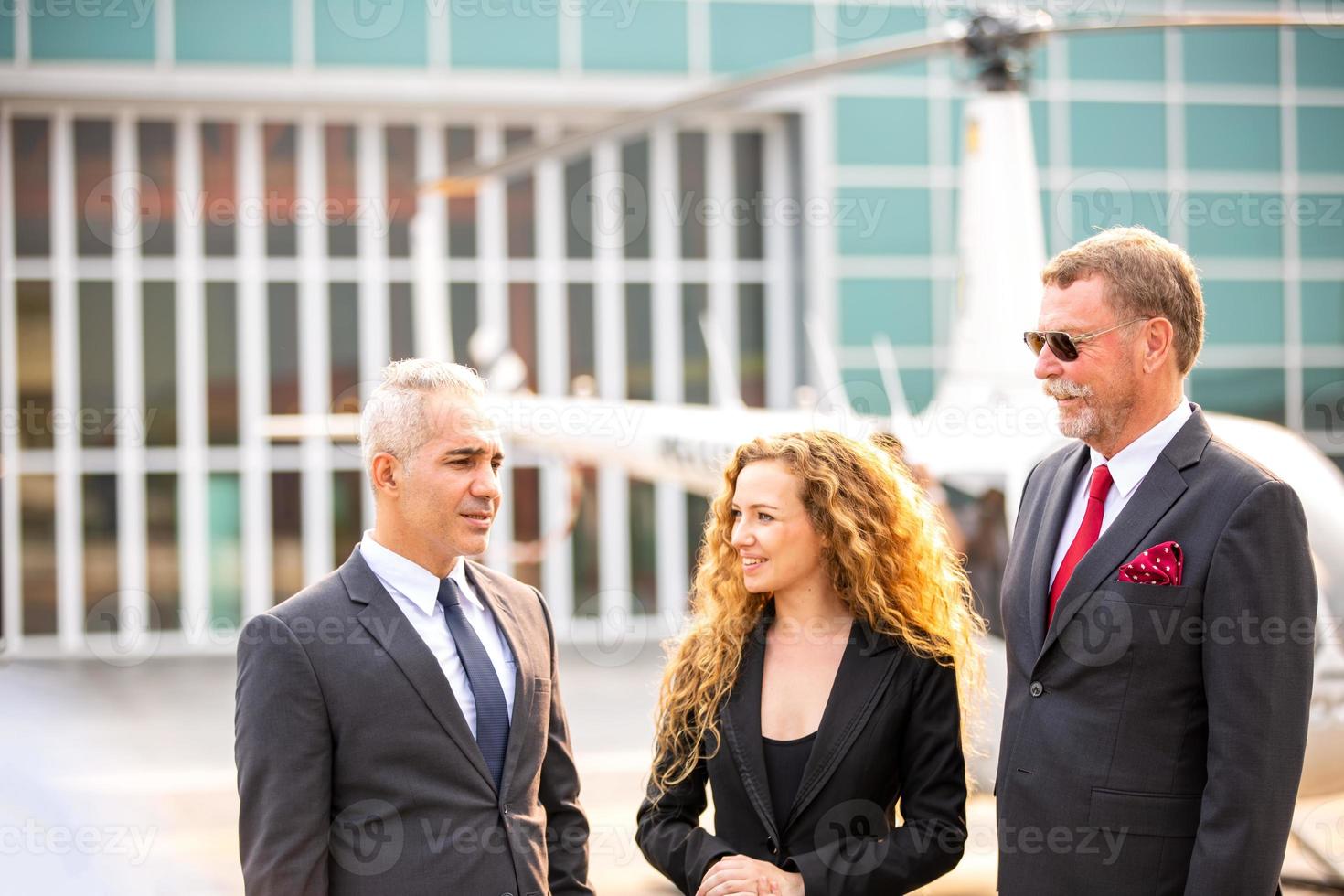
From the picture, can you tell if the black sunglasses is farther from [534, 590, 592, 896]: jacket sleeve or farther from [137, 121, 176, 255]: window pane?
[137, 121, 176, 255]: window pane

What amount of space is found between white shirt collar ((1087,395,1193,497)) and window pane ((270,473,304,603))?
11859mm

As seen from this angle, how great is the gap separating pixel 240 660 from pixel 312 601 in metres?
0.16

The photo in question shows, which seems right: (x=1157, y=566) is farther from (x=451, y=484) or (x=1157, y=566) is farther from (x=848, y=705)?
(x=451, y=484)

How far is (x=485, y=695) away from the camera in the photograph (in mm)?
2316

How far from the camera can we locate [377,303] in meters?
13.4

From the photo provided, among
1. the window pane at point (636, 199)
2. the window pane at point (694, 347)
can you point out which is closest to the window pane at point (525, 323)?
the window pane at point (636, 199)

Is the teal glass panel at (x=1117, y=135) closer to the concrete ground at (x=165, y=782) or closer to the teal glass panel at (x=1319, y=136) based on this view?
the teal glass panel at (x=1319, y=136)

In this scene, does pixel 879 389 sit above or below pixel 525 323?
below

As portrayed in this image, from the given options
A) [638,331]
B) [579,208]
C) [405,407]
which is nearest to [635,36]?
[579,208]

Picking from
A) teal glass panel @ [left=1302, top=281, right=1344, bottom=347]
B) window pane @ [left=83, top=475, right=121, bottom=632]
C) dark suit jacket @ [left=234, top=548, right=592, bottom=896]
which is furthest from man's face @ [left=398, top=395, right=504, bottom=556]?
teal glass panel @ [left=1302, top=281, right=1344, bottom=347]

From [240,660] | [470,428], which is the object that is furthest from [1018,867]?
[240,660]

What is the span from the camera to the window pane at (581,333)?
543 inches

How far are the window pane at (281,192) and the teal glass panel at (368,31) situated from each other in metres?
0.92

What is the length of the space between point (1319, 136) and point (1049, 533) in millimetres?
13689
